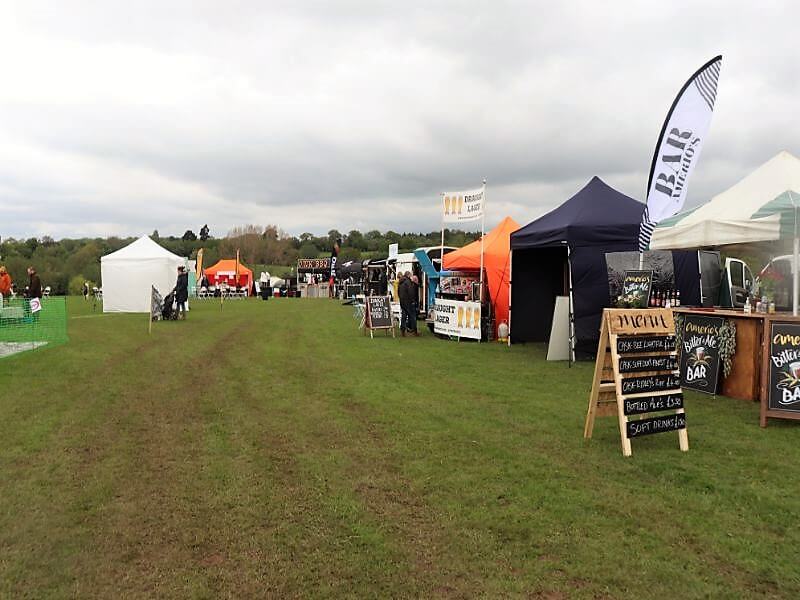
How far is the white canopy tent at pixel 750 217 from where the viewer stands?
7266mm

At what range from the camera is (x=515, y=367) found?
33.6ft

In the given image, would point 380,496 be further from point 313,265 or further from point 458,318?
point 313,265

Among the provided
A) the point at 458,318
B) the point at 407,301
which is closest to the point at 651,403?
the point at 458,318

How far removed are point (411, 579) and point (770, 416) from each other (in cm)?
488

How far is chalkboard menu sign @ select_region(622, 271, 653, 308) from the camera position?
32.0 feet

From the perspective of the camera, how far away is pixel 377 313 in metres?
15.6

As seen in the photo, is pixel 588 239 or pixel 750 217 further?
pixel 588 239

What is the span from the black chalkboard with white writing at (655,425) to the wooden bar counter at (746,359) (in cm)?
269

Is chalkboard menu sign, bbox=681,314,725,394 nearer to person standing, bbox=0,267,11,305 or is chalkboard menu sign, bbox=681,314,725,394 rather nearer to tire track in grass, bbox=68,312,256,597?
tire track in grass, bbox=68,312,256,597

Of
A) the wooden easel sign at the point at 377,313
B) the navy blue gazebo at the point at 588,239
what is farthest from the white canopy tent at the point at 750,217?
the wooden easel sign at the point at 377,313

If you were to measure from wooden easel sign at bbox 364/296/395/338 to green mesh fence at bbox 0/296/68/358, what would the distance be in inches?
270

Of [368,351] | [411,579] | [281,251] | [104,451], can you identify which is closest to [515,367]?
[368,351]

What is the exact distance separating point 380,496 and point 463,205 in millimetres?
12302

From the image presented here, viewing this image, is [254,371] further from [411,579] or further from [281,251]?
[281,251]
